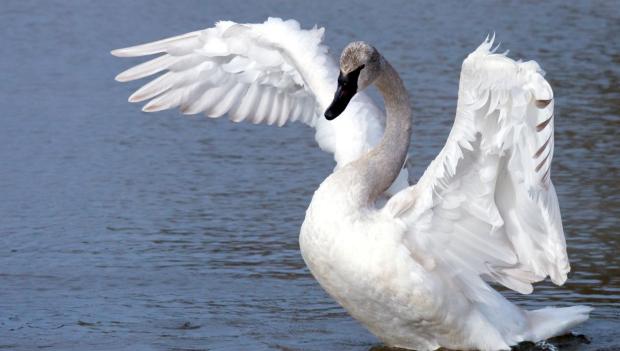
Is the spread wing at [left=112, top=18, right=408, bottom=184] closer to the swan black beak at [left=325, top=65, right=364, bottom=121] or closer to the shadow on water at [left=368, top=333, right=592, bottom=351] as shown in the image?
the swan black beak at [left=325, top=65, right=364, bottom=121]

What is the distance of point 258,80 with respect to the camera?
791 centimetres

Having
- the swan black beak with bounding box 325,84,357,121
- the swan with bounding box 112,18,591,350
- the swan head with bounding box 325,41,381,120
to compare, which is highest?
the swan head with bounding box 325,41,381,120

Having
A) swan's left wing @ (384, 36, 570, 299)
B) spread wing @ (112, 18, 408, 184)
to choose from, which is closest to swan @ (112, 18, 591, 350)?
swan's left wing @ (384, 36, 570, 299)

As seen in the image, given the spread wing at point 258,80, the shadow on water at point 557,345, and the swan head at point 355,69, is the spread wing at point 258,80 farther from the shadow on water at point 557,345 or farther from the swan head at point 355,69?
the shadow on water at point 557,345

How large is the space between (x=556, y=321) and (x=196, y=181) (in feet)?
11.5

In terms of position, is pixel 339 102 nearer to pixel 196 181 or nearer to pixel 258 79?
pixel 258 79

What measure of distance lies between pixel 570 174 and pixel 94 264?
350 cm

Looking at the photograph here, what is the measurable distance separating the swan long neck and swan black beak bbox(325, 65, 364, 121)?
0.17 m

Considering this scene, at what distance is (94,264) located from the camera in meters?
7.79

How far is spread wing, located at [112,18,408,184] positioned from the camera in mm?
7270

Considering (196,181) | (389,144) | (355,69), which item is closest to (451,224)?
(389,144)

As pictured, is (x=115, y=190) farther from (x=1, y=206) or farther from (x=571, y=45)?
(x=571, y=45)

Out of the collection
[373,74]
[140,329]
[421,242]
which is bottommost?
[140,329]

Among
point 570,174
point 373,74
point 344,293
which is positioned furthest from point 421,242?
point 570,174
